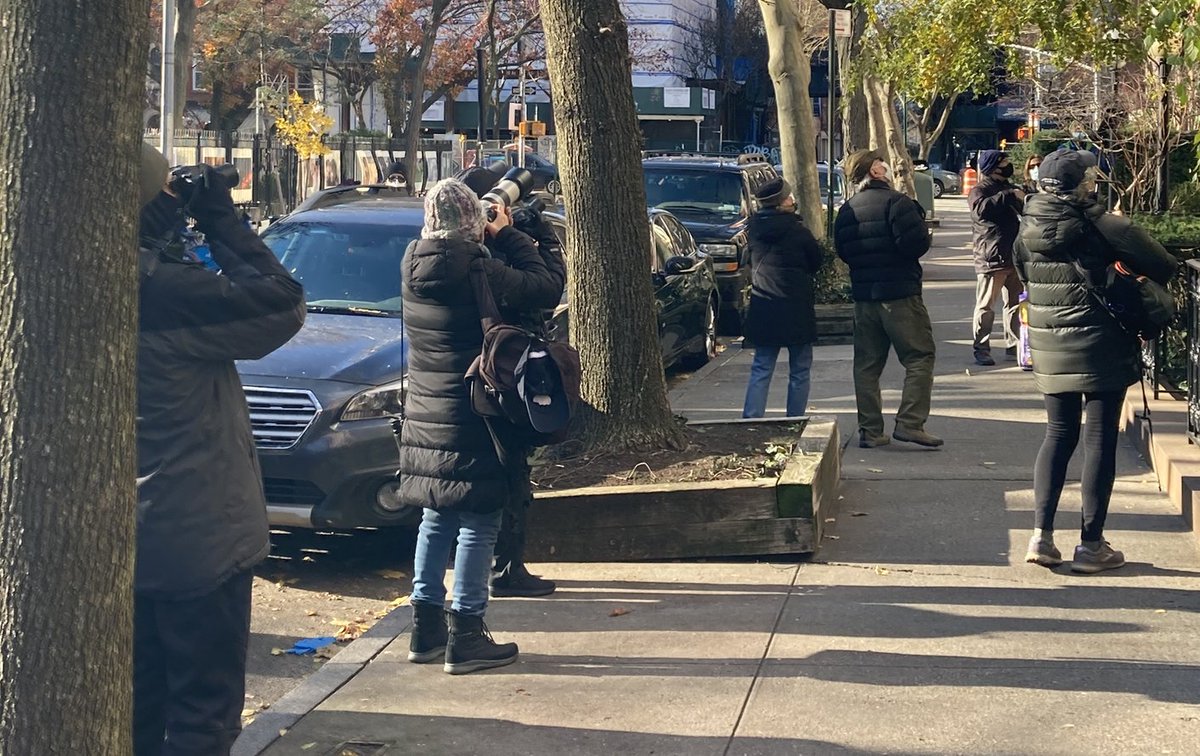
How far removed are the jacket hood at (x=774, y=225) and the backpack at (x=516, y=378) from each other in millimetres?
4474

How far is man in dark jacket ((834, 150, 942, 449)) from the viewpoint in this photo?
939cm

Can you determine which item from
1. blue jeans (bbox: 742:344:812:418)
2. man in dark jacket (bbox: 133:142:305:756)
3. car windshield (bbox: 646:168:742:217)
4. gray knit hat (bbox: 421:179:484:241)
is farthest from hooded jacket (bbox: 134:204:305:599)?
car windshield (bbox: 646:168:742:217)

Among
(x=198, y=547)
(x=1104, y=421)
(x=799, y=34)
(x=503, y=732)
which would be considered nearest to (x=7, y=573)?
(x=198, y=547)

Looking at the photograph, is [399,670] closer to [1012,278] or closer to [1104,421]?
[1104,421]

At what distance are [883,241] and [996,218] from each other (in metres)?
3.81

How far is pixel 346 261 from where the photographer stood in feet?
30.5

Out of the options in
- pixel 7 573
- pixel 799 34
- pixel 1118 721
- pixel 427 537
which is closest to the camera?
pixel 7 573

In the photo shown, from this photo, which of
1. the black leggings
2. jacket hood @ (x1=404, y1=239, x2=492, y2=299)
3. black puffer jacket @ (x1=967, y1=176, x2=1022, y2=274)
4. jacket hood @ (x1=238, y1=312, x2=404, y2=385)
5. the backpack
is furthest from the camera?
black puffer jacket @ (x1=967, y1=176, x2=1022, y2=274)

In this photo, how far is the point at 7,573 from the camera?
2998 millimetres

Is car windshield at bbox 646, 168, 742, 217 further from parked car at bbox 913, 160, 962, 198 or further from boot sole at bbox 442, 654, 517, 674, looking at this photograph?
parked car at bbox 913, 160, 962, 198

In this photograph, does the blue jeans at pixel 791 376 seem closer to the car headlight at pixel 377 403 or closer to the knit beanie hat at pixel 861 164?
the knit beanie hat at pixel 861 164

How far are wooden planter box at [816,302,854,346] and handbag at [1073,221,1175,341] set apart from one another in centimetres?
889

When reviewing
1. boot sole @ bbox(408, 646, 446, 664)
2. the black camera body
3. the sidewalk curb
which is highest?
the black camera body

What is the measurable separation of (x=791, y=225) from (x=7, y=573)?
290 inches
